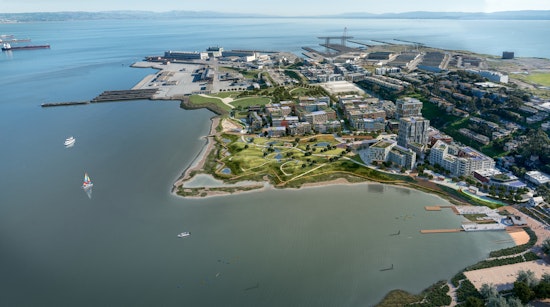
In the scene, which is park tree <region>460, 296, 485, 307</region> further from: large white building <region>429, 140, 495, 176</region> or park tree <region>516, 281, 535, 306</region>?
large white building <region>429, 140, 495, 176</region>

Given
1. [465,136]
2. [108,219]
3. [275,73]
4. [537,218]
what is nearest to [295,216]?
[108,219]

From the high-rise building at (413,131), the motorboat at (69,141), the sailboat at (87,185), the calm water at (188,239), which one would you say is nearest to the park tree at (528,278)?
the calm water at (188,239)

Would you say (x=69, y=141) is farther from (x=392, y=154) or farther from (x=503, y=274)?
(x=503, y=274)

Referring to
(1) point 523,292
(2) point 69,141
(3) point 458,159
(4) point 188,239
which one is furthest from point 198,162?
(1) point 523,292

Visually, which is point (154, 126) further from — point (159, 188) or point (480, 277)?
point (480, 277)

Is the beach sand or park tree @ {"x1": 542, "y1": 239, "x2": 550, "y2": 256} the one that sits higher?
park tree @ {"x1": 542, "y1": 239, "x2": 550, "y2": 256}

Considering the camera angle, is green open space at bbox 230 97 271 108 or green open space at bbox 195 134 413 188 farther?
green open space at bbox 230 97 271 108

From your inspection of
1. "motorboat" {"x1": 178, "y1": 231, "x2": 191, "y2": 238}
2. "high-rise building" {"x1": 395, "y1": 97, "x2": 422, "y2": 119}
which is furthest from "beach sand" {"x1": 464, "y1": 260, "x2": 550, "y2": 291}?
"high-rise building" {"x1": 395, "y1": 97, "x2": 422, "y2": 119}
